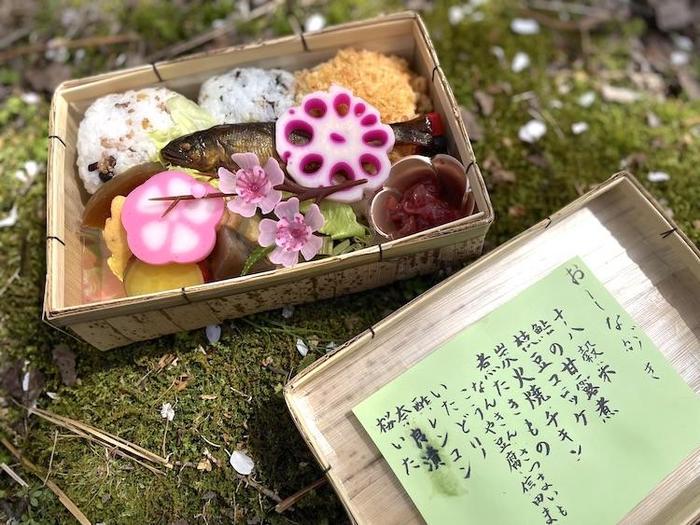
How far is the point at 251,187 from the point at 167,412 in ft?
2.53

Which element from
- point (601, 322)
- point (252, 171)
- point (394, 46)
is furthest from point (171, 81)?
point (601, 322)

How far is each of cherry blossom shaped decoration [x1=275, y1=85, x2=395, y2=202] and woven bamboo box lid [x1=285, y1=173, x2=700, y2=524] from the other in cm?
40

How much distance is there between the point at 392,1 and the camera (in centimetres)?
267

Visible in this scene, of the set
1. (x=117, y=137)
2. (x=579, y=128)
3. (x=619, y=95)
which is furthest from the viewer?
(x=619, y=95)

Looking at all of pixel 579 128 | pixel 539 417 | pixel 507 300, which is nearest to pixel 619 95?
pixel 579 128

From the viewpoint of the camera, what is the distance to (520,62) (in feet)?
8.21

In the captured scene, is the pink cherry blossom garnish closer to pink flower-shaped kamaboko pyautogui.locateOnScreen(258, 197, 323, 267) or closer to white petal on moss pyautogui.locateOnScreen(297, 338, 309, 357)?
pink flower-shaped kamaboko pyautogui.locateOnScreen(258, 197, 323, 267)

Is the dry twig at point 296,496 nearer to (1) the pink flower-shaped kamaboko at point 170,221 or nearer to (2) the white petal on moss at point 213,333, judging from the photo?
(2) the white petal on moss at point 213,333

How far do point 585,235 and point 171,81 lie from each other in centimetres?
142

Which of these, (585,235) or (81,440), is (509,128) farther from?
(81,440)

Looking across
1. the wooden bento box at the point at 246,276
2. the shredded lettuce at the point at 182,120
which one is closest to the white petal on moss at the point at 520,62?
the wooden bento box at the point at 246,276

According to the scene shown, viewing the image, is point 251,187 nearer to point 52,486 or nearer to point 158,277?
point 158,277

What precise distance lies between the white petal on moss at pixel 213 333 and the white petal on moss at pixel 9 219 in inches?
35.0

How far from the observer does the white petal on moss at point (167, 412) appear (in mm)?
1896
